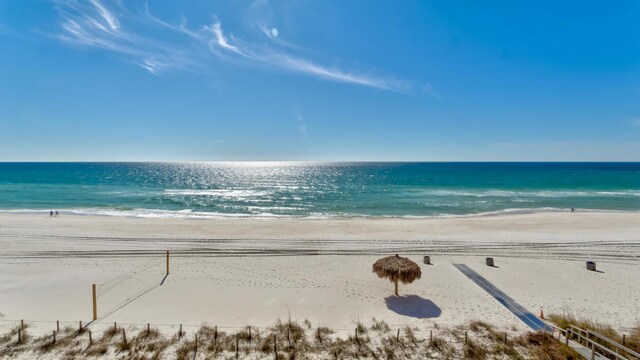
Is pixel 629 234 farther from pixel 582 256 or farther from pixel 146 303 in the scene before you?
pixel 146 303

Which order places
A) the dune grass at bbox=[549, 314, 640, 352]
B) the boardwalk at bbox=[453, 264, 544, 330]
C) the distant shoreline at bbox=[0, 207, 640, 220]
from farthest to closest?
the distant shoreline at bbox=[0, 207, 640, 220]
the boardwalk at bbox=[453, 264, 544, 330]
the dune grass at bbox=[549, 314, 640, 352]

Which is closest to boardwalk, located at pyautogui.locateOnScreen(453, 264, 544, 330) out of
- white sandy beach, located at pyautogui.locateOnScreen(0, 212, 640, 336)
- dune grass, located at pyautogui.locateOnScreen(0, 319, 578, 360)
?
white sandy beach, located at pyautogui.locateOnScreen(0, 212, 640, 336)

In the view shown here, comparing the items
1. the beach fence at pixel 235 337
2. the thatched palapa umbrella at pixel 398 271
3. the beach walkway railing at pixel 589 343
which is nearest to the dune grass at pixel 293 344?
the beach fence at pixel 235 337

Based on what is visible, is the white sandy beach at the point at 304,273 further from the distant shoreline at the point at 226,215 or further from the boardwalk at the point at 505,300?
the distant shoreline at the point at 226,215

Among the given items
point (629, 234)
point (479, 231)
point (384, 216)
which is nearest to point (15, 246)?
point (384, 216)

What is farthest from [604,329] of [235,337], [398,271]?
[235,337]

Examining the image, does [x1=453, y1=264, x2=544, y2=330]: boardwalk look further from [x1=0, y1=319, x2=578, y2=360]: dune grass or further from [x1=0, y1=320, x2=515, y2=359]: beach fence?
[x1=0, y1=320, x2=515, y2=359]: beach fence

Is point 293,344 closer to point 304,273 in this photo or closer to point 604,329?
point 304,273
